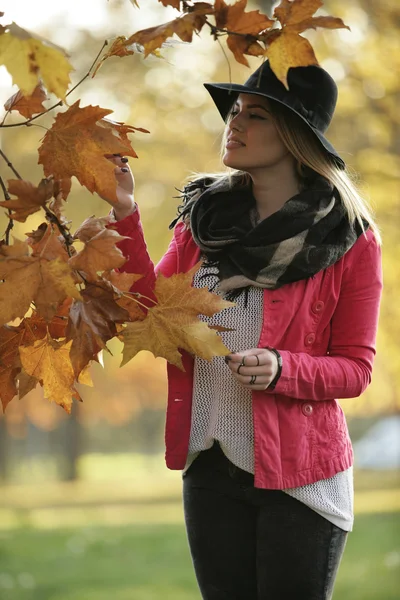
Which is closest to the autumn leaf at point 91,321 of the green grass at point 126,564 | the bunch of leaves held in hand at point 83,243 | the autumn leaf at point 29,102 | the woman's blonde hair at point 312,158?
the bunch of leaves held in hand at point 83,243

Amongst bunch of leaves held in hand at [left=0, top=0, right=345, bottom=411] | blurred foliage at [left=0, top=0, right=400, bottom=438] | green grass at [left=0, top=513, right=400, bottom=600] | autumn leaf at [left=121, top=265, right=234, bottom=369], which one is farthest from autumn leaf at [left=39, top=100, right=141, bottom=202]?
blurred foliage at [left=0, top=0, right=400, bottom=438]

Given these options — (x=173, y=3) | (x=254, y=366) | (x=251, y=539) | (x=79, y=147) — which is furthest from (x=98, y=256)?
(x=251, y=539)

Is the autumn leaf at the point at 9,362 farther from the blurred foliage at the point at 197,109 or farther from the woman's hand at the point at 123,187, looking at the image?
the blurred foliage at the point at 197,109

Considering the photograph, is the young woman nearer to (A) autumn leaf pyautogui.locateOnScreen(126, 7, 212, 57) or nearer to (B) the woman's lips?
(B) the woman's lips

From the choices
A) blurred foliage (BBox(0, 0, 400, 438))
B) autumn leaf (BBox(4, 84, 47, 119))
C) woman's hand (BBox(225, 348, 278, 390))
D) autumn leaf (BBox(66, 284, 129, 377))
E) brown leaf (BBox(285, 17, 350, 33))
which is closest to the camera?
brown leaf (BBox(285, 17, 350, 33))

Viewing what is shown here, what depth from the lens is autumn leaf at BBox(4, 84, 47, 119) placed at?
1.56 metres

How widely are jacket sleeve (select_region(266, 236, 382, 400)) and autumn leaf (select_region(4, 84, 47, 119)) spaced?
0.77 m

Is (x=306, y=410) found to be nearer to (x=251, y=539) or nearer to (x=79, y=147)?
(x=251, y=539)

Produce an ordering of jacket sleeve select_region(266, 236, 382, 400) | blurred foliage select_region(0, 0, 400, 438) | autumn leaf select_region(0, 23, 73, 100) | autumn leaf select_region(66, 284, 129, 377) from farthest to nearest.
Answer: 1. blurred foliage select_region(0, 0, 400, 438)
2. jacket sleeve select_region(266, 236, 382, 400)
3. autumn leaf select_region(66, 284, 129, 377)
4. autumn leaf select_region(0, 23, 73, 100)

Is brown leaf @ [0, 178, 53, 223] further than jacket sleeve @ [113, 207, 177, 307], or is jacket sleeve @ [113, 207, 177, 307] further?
jacket sleeve @ [113, 207, 177, 307]

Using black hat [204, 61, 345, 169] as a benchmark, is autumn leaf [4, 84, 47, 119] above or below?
below

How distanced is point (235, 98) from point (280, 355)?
0.65 meters

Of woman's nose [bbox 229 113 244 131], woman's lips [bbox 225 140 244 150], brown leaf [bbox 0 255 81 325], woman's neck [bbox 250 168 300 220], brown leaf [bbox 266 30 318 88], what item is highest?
woman's nose [bbox 229 113 244 131]

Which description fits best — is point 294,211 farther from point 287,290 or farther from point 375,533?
point 375,533
